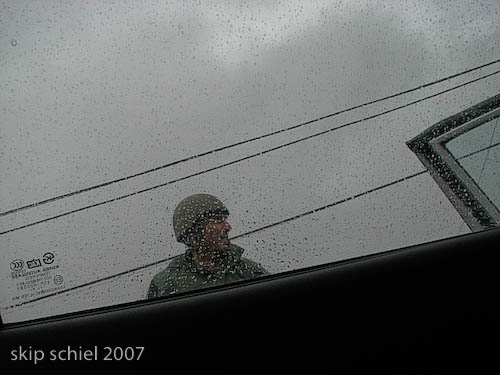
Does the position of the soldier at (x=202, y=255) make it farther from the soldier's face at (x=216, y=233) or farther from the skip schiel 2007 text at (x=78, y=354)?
the skip schiel 2007 text at (x=78, y=354)

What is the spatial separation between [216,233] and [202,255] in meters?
0.07

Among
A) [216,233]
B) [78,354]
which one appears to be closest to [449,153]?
[216,233]

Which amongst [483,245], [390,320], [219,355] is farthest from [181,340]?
[483,245]

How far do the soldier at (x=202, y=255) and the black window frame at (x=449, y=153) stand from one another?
0.53 meters

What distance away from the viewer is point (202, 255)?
104 centimetres

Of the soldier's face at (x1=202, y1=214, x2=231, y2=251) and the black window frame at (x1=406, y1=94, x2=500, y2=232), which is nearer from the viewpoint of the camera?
the soldier's face at (x1=202, y1=214, x2=231, y2=251)

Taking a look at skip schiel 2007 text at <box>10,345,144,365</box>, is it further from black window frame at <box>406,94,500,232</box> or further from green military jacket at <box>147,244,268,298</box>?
black window frame at <box>406,94,500,232</box>

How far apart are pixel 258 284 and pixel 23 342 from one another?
392 mm

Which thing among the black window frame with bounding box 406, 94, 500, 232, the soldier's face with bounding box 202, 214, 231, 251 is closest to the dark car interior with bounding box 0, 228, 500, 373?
the soldier's face with bounding box 202, 214, 231, 251

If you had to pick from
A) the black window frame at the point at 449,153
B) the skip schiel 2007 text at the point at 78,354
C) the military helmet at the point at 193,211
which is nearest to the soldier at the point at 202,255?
the military helmet at the point at 193,211

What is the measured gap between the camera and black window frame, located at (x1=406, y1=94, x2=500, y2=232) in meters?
1.25

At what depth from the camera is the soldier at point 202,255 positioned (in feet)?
2.99

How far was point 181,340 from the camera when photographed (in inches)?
31.0

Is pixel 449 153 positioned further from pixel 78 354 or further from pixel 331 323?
pixel 78 354
